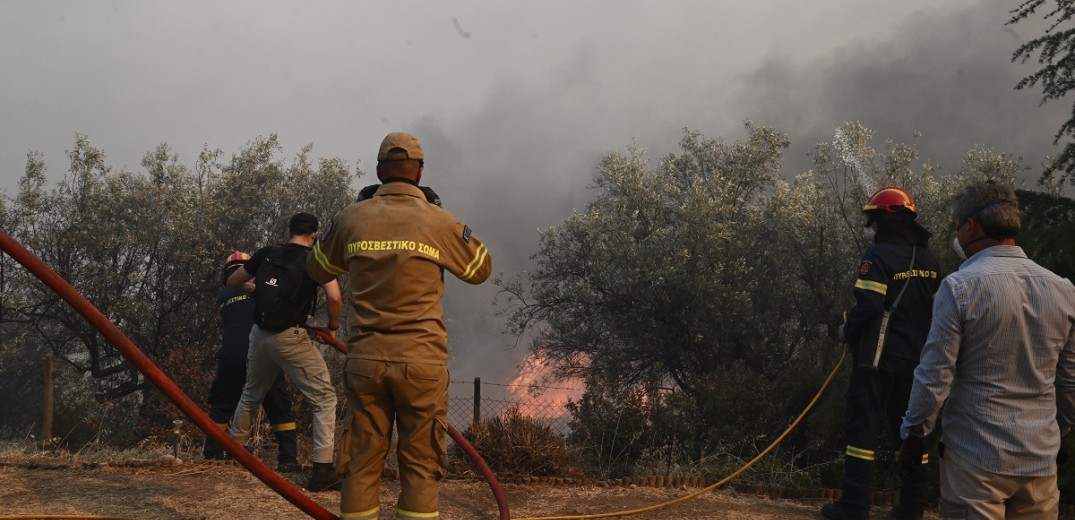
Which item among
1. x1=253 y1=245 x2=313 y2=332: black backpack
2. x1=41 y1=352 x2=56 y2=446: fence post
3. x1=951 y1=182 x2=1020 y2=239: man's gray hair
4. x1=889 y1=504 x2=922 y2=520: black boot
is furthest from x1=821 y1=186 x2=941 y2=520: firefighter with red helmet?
x1=41 y1=352 x2=56 y2=446: fence post

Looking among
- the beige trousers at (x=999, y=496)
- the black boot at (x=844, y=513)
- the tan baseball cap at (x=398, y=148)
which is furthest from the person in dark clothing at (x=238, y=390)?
the beige trousers at (x=999, y=496)

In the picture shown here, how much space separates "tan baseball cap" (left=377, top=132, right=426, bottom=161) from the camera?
12.5 ft

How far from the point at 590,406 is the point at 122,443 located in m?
9.96

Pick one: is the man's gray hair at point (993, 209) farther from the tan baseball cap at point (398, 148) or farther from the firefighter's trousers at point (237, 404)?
the firefighter's trousers at point (237, 404)

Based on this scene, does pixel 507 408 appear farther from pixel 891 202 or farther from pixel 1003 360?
pixel 1003 360

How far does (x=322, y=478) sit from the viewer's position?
5570 mm

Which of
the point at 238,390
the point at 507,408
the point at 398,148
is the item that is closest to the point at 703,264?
the point at 507,408

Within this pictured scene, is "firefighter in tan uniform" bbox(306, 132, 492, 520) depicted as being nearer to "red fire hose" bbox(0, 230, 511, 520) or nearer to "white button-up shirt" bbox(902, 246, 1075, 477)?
"red fire hose" bbox(0, 230, 511, 520)

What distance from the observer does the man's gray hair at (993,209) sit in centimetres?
313

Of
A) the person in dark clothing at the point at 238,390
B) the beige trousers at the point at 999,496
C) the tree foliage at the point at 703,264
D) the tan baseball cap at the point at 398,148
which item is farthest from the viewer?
the tree foliage at the point at 703,264

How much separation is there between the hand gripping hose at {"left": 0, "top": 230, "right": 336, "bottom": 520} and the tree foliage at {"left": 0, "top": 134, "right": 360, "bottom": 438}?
15146mm

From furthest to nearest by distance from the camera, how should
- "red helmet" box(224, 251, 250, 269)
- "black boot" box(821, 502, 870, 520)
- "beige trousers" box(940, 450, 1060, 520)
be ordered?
"red helmet" box(224, 251, 250, 269) → "black boot" box(821, 502, 870, 520) → "beige trousers" box(940, 450, 1060, 520)

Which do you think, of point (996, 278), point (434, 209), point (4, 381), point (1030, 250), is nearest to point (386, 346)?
point (434, 209)

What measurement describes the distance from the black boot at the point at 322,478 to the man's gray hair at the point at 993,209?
13.5 ft
